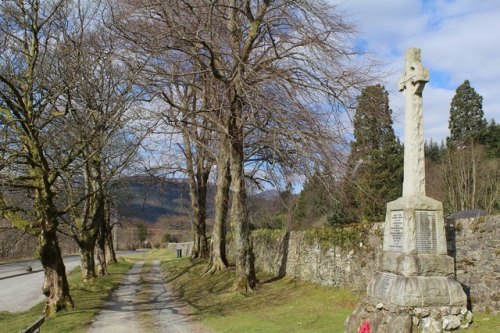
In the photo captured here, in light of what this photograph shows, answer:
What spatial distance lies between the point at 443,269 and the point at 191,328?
649 centimetres

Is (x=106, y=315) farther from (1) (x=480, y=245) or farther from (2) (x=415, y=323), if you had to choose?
(1) (x=480, y=245)

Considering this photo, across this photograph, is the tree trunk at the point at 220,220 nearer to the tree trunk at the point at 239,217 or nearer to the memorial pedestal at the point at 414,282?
the tree trunk at the point at 239,217

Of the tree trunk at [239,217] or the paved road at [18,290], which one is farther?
the paved road at [18,290]

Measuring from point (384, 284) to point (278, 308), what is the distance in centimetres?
500

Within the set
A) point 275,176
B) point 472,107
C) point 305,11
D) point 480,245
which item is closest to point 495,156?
point 472,107

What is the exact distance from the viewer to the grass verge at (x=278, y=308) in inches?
442

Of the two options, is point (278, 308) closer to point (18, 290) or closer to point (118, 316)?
point (118, 316)

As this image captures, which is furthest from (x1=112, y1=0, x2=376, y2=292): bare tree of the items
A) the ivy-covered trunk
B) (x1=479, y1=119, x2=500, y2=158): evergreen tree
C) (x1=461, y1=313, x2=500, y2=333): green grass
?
(x1=479, y1=119, x2=500, y2=158): evergreen tree

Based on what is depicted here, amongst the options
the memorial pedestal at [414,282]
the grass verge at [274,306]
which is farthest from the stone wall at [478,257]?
the grass verge at [274,306]

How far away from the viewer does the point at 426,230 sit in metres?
9.81

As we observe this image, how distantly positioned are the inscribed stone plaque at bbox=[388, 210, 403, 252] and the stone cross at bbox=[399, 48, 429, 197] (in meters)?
0.46

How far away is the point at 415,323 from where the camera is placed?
912 centimetres

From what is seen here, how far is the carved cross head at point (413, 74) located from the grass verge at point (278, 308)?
15.7 feet

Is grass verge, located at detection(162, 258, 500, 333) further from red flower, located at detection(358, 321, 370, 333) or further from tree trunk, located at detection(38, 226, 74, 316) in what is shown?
tree trunk, located at detection(38, 226, 74, 316)
